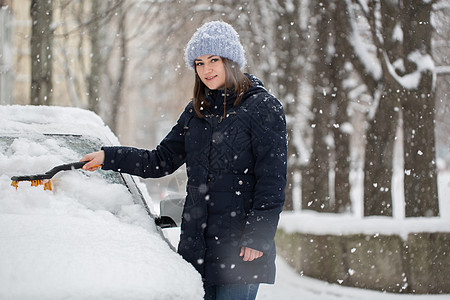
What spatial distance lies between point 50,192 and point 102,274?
0.80 meters

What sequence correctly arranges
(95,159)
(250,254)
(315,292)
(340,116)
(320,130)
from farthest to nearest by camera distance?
(320,130), (340,116), (315,292), (95,159), (250,254)

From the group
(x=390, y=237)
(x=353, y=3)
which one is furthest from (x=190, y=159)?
(x=353, y=3)

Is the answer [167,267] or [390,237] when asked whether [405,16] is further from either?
[167,267]

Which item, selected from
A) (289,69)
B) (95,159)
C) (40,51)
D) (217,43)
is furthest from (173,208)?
(289,69)

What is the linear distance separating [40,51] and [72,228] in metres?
7.01

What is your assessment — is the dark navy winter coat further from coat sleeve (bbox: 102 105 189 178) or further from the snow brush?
the snow brush

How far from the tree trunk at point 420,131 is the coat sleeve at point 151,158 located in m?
5.43

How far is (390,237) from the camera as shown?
6.80 metres

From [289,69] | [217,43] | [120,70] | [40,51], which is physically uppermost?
[120,70]

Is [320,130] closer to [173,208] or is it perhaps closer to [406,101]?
[406,101]

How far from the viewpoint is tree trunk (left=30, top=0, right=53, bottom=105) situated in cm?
838

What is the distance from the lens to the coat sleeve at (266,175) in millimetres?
2562

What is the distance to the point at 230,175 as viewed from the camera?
2.67m

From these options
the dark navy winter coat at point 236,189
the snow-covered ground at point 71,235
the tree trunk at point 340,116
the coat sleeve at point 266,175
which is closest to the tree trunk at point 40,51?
the tree trunk at point 340,116
